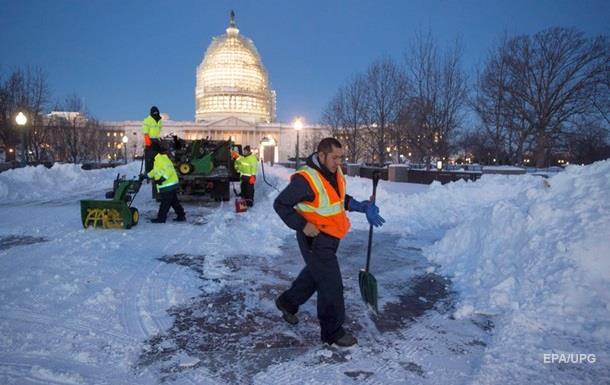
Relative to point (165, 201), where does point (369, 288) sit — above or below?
below

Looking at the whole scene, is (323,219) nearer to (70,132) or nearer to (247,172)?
(247,172)

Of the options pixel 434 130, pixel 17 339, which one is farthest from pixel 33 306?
pixel 434 130

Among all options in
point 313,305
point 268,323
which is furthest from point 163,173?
point 268,323

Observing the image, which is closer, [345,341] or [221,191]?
[345,341]

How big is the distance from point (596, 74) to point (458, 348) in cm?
3606

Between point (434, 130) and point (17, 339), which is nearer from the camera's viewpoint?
point (17, 339)

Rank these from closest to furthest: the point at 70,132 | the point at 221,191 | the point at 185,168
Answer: the point at 185,168, the point at 221,191, the point at 70,132

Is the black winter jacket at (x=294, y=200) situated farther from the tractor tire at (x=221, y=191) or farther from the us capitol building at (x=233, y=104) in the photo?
the us capitol building at (x=233, y=104)

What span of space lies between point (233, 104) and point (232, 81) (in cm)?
569

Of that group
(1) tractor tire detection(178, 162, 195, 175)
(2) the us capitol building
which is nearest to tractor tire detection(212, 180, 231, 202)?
(1) tractor tire detection(178, 162, 195, 175)

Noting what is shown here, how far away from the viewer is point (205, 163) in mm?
14289

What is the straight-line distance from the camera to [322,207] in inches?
152

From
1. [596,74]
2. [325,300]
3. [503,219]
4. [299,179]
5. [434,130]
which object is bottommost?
[325,300]

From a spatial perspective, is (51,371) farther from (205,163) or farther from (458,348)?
(205,163)
